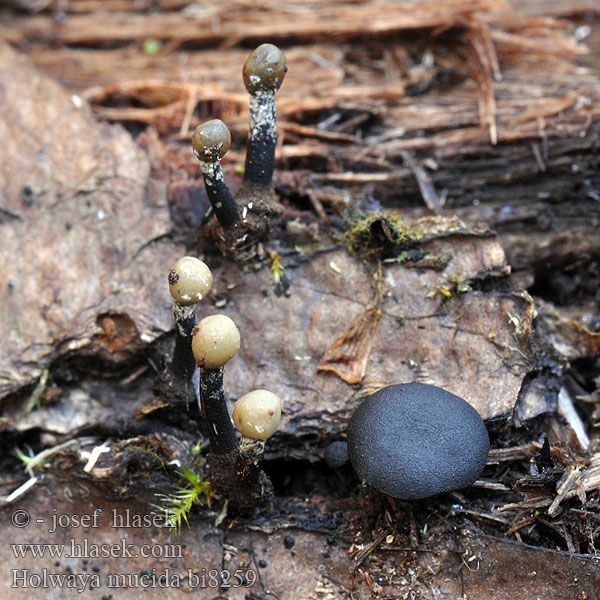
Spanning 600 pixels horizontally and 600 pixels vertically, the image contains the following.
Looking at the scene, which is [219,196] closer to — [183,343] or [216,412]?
[183,343]

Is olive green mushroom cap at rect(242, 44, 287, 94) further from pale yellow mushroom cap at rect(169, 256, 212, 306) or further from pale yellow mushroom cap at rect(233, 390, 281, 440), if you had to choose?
pale yellow mushroom cap at rect(233, 390, 281, 440)

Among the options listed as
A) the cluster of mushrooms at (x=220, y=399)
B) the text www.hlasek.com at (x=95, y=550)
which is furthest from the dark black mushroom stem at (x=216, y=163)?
the text www.hlasek.com at (x=95, y=550)

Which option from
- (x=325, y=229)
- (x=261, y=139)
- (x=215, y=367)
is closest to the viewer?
(x=215, y=367)

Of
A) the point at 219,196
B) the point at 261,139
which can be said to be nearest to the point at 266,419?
the point at 219,196

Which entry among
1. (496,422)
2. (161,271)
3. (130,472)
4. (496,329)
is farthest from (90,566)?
(496,329)

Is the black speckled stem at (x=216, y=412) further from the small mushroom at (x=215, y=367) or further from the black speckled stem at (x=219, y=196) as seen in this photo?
the black speckled stem at (x=219, y=196)

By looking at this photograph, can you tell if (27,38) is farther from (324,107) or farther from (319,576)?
(319,576)
